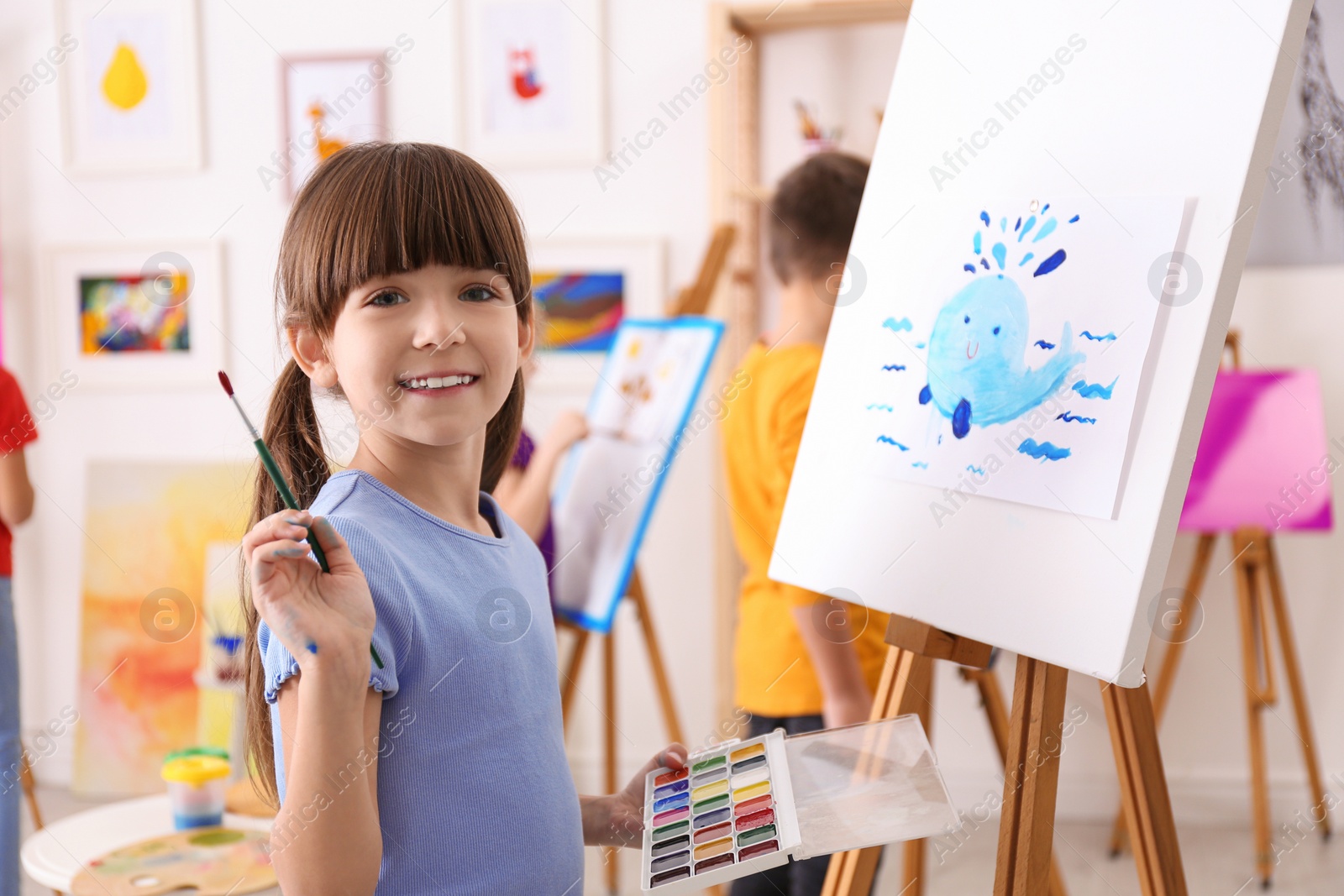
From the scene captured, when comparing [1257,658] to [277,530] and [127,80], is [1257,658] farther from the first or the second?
[127,80]

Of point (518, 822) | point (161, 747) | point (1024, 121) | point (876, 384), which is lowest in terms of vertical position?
point (161, 747)

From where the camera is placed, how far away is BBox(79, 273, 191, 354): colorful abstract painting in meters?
3.11

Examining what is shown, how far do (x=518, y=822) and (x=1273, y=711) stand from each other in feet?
8.13

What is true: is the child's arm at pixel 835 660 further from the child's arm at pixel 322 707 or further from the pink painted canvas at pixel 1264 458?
the pink painted canvas at pixel 1264 458

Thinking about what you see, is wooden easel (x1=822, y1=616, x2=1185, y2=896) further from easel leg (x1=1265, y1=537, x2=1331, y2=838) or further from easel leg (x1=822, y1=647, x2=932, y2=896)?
easel leg (x1=1265, y1=537, x2=1331, y2=838)

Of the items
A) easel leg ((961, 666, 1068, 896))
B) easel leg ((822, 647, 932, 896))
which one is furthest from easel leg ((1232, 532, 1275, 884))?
easel leg ((822, 647, 932, 896))

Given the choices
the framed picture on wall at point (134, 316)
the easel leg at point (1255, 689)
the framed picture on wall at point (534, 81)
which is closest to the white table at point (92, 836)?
the framed picture on wall at point (134, 316)

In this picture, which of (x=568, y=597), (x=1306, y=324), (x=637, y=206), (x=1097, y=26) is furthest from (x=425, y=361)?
(x=1306, y=324)


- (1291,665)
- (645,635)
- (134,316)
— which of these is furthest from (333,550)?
(134,316)

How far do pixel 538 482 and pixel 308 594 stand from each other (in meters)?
1.32

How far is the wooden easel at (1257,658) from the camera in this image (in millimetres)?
2338

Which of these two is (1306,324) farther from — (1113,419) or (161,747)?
(161,747)

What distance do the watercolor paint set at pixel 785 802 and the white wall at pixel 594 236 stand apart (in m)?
1.72

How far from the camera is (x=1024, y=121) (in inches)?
41.6
